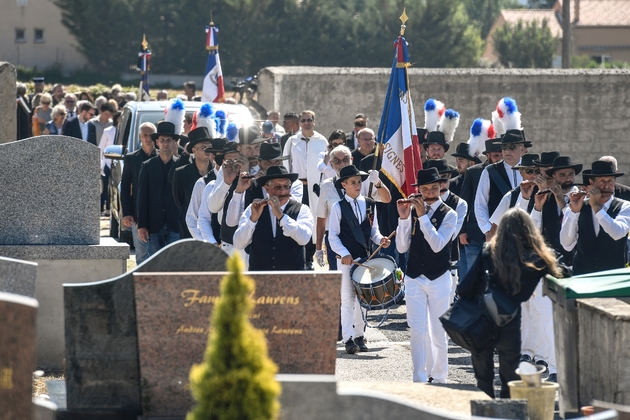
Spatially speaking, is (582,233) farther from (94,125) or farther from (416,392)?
(94,125)

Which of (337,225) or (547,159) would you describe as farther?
(547,159)

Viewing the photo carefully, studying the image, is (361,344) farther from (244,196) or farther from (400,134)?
(400,134)

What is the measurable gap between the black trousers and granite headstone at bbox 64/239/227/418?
2.31 meters

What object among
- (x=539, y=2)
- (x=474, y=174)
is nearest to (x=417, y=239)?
(x=474, y=174)

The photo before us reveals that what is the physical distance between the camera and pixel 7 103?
17375 millimetres

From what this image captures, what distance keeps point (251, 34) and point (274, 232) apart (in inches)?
2262

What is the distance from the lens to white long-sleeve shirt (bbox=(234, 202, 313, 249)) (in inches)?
378

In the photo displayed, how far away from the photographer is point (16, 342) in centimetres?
549

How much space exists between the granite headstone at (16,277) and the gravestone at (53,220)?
1.82 m

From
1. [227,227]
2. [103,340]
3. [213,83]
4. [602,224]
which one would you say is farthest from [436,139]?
[213,83]

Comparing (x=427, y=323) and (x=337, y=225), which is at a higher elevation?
(x=337, y=225)

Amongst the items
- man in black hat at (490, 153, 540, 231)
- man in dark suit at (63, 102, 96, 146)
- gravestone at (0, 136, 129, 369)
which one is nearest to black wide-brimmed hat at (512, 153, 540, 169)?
man in black hat at (490, 153, 540, 231)

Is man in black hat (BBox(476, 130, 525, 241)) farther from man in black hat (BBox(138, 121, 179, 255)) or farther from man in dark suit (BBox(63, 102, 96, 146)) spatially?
man in dark suit (BBox(63, 102, 96, 146))

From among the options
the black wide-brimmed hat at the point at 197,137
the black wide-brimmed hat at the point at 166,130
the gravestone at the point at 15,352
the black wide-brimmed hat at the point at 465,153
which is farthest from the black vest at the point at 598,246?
the gravestone at the point at 15,352
